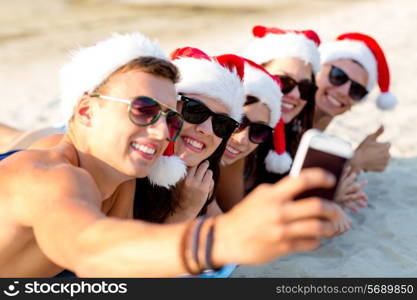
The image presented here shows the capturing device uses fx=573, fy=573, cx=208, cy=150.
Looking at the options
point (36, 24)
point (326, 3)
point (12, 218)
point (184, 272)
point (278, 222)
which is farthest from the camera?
point (326, 3)

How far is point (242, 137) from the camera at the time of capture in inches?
156

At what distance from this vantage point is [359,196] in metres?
5.05

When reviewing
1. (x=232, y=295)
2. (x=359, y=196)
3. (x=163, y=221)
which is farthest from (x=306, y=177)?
(x=359, y=196)

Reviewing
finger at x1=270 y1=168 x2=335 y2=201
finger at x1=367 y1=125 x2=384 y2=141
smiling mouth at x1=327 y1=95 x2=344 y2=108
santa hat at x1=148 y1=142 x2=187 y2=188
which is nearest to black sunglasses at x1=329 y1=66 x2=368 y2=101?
smiling mouth at x1=327 y1=95 x2=344 y2=108

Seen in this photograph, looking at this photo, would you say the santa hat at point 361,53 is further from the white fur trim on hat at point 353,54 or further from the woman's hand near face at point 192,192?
the woman's hand near face at point 192,192

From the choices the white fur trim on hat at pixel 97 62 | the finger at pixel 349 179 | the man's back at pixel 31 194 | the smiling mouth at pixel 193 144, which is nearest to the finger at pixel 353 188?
the finger at pixel 349 179

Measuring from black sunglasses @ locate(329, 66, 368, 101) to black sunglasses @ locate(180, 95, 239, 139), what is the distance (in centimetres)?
207

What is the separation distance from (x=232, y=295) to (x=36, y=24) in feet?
37.5

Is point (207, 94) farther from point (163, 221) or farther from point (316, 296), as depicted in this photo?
point (316, 296)

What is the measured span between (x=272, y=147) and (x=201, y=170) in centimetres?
137

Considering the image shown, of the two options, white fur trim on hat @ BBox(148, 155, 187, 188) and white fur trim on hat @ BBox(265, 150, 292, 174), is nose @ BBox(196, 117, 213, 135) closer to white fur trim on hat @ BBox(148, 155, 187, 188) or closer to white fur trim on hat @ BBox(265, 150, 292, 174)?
white fur trim on hat @ BBox(148, 155, 187, 188)

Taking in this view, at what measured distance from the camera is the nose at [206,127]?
343cm

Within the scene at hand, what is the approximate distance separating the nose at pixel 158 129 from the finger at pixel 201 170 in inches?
39.6

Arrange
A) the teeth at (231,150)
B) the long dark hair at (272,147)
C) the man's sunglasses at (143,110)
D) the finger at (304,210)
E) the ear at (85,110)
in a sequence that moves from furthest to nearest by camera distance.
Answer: the long dark hair at (272,147) < the teeth at (231,150) < the ear at (85,110) < the man's sunglasses at (143,110) < the finger at (304,210)
